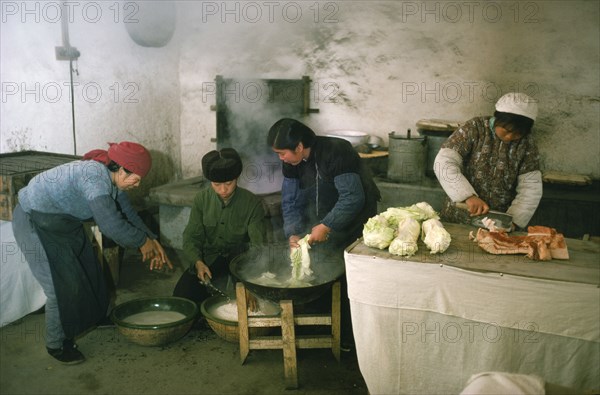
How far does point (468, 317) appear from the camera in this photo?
124 inches

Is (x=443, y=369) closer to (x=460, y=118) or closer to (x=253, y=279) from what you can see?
(x=253, y=279)

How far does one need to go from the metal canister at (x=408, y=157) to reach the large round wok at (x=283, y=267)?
215 centimetres

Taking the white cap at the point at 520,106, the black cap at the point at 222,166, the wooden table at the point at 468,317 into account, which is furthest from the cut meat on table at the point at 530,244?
the black cap at the point at 222,166

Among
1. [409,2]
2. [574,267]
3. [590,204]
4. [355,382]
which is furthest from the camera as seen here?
[409,2]

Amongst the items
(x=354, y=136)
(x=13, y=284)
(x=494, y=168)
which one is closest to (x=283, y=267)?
(x=494, y=168)

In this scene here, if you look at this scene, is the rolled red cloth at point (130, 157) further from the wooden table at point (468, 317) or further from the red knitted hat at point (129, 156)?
the wooden table at point (468, 317)

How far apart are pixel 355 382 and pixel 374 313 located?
1149 mm

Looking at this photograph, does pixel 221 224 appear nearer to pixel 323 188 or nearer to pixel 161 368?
pixel 323 188

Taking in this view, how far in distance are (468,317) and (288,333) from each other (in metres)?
1.51

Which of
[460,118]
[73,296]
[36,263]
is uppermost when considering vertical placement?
[460,118]

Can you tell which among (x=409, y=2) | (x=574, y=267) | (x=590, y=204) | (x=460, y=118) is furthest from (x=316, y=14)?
(x=574, y=267)

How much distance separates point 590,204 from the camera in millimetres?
5715

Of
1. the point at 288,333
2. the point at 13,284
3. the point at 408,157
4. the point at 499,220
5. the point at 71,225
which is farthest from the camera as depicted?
the point at 408,157

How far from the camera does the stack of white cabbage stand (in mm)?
3303
